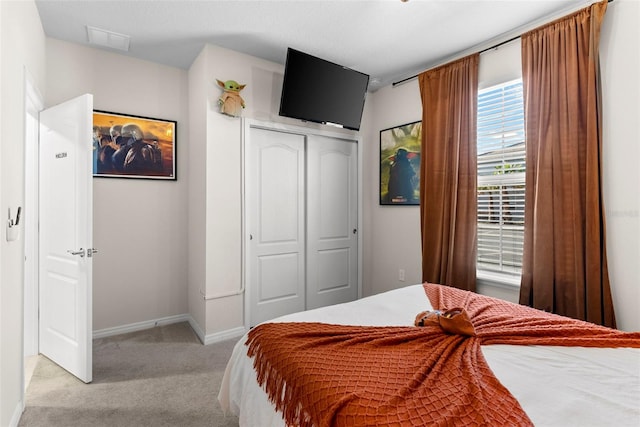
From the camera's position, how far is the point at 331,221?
3.79m

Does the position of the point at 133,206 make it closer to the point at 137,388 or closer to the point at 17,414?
the point at 137,388

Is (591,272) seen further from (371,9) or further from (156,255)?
(156,255)

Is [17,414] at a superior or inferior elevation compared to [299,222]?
inferior

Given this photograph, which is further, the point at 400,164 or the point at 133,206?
the point at 400,164

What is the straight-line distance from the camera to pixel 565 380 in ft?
3.72

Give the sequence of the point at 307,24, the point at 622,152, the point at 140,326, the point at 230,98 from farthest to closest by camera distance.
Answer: the point at 140,326 < the point at 230,98 < the point at 307,24 < the point at 622,152

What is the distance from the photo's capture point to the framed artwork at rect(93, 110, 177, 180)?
3.00 metres

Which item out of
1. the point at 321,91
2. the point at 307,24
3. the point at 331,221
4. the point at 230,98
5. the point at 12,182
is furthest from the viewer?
the point at 331,221

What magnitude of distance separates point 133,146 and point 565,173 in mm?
3526

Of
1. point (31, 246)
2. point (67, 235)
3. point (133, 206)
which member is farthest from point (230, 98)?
point (31, 246)

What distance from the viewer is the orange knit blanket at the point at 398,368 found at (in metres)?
0.97

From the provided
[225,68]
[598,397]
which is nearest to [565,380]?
[598,397]

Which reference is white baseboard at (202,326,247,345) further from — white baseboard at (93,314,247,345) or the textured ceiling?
the textured ceiling

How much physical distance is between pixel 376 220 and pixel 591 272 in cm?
210
